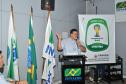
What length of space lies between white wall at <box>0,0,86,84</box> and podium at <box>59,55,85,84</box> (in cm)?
91

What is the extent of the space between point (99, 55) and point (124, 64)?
1.31 metres

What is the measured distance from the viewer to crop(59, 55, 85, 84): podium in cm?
495

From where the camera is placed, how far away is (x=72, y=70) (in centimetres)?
495

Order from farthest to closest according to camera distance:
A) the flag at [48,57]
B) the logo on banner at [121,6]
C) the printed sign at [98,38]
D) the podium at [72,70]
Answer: the logo on banner at [121,6]
the printed sign at [98,38]
the flag at [48,57]
the podium at [72,70]

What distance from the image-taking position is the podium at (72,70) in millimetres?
4949

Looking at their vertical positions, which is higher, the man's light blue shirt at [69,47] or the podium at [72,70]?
the man's light blue shirt at [69,47]

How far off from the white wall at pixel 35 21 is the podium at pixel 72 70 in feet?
2.97

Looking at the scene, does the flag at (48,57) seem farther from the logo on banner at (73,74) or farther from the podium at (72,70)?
the logo on banner at (73,74)

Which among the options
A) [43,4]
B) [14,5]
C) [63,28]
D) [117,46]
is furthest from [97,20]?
[14,5]

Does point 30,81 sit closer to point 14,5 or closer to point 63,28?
point 14,5

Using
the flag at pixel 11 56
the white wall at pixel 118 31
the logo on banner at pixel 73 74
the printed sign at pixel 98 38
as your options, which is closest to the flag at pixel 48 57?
the logo on banner at pixel 73 74

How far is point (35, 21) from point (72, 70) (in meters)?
1.54

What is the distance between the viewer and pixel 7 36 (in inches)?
188

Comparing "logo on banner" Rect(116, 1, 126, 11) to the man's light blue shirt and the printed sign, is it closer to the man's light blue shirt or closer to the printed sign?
the printed sign
